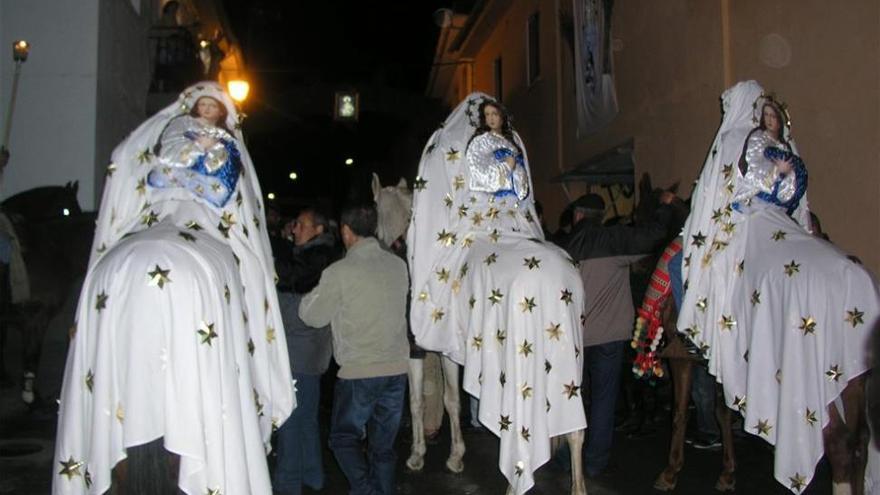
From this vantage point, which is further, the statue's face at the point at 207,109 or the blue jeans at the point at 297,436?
the blue jeans at the point at 297,436

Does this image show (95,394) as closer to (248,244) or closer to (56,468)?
(56,468)

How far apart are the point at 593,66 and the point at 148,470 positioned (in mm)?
11619

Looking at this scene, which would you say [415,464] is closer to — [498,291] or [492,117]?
[498,291]

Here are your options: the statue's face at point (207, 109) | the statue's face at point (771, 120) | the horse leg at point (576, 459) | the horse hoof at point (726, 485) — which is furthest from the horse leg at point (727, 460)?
the statue's face at point (207, 109)

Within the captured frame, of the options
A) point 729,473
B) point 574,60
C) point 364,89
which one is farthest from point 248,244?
point 364,89

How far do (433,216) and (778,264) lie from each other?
2.49m

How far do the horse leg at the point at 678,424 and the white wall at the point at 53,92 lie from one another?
379 inches

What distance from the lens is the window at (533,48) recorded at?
60.4 ft

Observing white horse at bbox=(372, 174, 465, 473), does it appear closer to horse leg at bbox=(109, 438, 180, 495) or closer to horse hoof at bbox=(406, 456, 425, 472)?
horse hoof at bbox=(406, 456, 425, 472)

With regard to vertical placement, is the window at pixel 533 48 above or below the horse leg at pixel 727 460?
above

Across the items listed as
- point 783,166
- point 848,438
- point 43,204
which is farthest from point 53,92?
point 848,438

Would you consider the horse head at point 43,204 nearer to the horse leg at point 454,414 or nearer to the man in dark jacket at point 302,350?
the man in dark jacket at point 302,350

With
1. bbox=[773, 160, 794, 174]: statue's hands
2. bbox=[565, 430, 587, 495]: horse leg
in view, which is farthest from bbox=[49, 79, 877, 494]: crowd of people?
bbox=[565, 430, 587, 495]: horse leg

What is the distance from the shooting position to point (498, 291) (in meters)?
5.30
